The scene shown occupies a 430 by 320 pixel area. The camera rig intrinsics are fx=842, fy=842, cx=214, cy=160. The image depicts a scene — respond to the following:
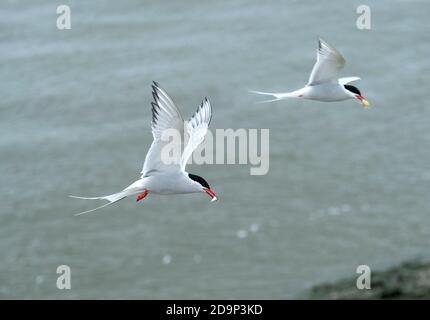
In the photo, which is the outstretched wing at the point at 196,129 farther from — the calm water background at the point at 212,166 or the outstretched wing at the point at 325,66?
the calm water background at the point at 212,166

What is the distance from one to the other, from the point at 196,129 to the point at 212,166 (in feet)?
190

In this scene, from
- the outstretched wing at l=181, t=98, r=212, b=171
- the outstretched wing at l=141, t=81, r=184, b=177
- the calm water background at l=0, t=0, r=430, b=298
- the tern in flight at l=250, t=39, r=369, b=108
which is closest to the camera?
the outstretched wing at l=141, t=81, r=184, b=177

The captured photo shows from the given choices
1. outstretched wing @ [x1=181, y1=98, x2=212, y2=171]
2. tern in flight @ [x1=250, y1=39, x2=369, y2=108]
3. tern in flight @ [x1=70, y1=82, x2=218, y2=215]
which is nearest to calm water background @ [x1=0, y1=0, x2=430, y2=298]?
tern in flight @ [x1=250, y1=39, x2=369, y2=108]

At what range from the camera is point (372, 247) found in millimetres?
62188

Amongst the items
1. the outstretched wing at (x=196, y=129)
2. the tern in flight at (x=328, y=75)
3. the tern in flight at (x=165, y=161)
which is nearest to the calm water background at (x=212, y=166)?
the tern in flight at (x=328, y=75)

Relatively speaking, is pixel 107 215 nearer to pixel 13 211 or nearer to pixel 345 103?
pixel 13 211

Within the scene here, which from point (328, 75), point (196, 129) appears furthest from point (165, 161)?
point (328, 75)

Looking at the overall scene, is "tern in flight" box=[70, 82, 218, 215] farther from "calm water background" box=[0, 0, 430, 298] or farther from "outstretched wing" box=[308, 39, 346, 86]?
"calm water background" box=[0, 0, 430, 298]

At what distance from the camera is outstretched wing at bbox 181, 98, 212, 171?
13.0 meters

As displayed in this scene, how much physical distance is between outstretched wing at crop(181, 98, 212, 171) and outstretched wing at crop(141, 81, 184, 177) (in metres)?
0.12

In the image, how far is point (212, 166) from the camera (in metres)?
71.4
